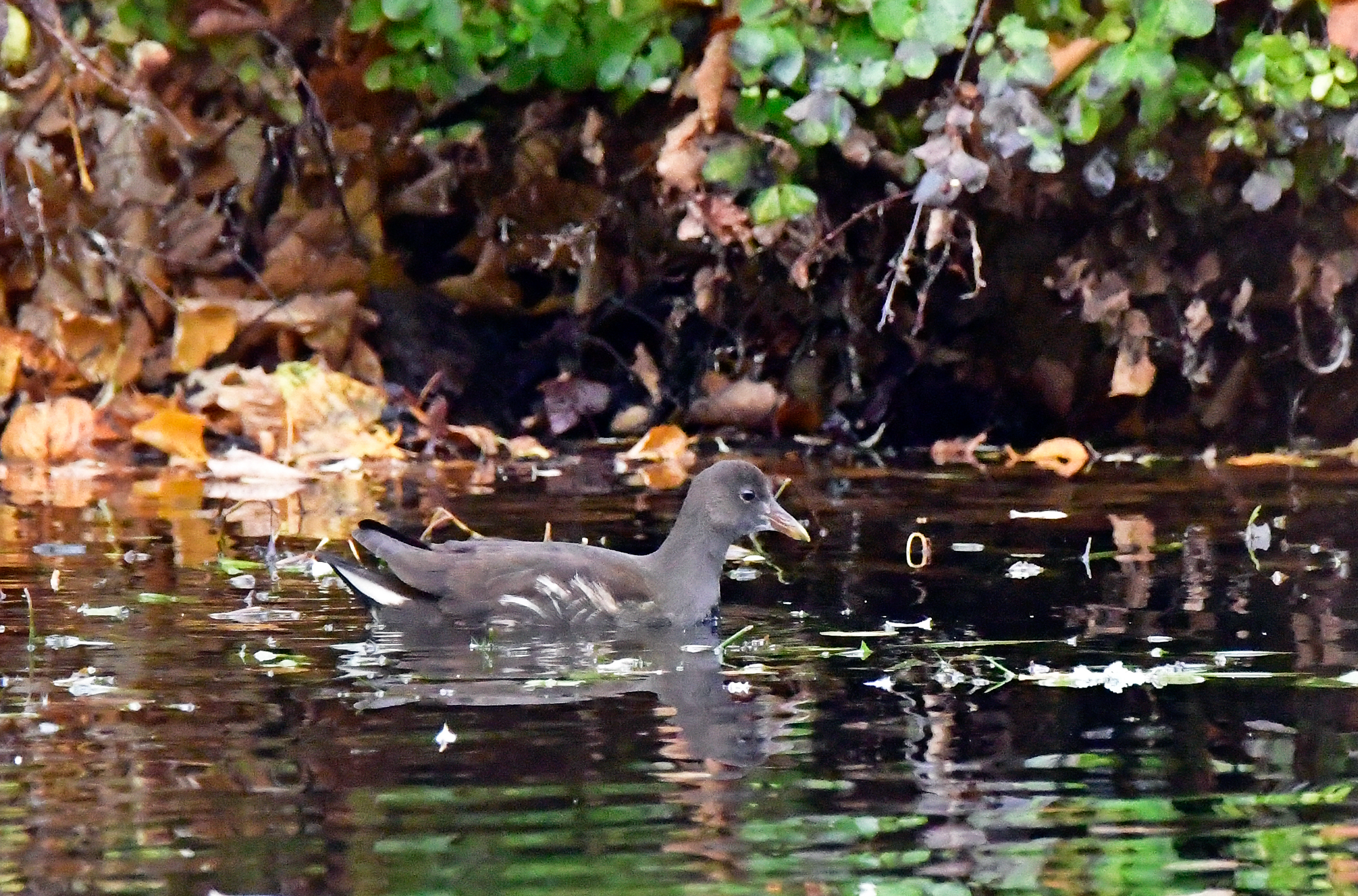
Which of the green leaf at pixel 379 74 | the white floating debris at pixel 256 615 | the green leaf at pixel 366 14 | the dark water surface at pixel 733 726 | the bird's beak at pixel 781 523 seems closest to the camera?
the dark water surface at pixel 733 726

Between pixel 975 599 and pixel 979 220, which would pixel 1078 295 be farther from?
pixel 975 599

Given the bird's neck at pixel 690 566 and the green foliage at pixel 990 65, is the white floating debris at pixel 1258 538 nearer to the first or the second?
the green foliage at pixel 990 65

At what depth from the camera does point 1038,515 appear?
982 cm

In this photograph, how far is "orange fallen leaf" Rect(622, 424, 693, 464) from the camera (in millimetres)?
12555

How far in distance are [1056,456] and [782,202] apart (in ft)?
7.00

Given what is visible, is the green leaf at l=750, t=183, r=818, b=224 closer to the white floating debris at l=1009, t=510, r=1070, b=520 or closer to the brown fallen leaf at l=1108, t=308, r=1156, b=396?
the white floating debris at l=1009, t=510, r=1070, b=520

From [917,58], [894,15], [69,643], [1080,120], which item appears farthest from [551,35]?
[69,643]

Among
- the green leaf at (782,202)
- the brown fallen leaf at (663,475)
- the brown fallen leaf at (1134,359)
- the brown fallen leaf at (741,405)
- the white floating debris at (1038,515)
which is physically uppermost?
the green leaf at (782,202)

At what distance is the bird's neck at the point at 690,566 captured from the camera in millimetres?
7559

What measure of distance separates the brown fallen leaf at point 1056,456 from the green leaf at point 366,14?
12.3 feet

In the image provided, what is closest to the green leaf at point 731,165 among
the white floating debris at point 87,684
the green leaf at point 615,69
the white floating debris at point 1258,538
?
the green leaf at point 615,69

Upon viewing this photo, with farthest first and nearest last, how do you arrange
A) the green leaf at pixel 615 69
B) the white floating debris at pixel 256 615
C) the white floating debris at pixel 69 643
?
the green leaf at pixel 615 69 < the white floating debris at pixel 256 615 < the white floating debris at pixel 69 643

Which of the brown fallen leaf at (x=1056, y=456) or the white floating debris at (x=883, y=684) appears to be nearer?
the white floating debris at (x=883, y=684)

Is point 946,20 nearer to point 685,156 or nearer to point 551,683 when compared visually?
point 685,156
